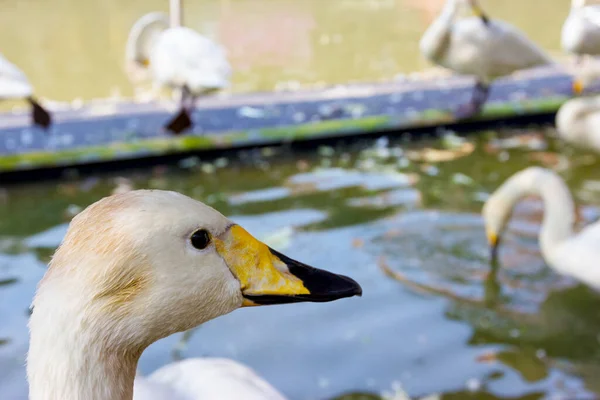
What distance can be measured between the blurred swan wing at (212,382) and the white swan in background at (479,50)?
195 inches

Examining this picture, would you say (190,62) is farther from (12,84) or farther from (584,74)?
(584,74)

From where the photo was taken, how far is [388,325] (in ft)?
12.0

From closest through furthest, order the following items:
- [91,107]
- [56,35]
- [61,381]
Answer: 1. [61,381]
2. [91,107]
3. [56,35]

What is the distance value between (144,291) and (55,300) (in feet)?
0.49

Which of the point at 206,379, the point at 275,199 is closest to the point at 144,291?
the point at 206,379

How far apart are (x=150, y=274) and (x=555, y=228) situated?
3.04 metres

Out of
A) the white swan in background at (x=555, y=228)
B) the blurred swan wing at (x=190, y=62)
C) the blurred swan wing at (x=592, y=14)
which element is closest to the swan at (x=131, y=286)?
the white swan in background at (x=555, y=228)

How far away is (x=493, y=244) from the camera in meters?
4.07

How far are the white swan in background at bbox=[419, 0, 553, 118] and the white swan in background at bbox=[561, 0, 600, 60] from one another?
1.34 ft

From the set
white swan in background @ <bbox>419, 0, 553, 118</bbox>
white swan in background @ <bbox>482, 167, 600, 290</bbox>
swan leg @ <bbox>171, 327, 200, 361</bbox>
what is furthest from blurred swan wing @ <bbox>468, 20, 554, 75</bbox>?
swan leg @ <bbox>171, 327, 200, 361</bbox>

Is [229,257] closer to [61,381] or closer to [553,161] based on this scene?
[61,381]

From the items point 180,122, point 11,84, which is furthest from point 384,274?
point 11,84

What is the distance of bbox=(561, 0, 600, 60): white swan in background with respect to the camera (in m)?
6.33

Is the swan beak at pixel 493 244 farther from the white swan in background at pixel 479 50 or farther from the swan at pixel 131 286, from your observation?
the white swan in background at pixel 479 50
